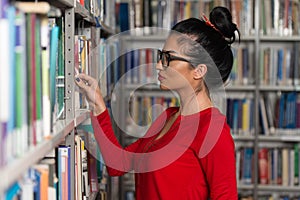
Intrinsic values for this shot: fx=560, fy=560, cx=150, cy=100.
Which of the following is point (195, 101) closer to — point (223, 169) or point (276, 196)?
point (223, 169)

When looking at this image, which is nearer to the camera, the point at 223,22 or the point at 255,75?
the point at 223,22

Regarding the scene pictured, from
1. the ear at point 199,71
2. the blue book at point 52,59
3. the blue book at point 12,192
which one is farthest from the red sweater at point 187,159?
the blue book at point 12,192

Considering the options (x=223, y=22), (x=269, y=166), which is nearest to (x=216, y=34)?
(x=223, y=22)

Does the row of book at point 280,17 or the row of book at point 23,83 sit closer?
the row of book at point 23,83

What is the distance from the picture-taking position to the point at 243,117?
150 inches

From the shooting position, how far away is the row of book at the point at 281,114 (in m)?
3.75

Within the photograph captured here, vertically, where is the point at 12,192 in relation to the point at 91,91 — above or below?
below

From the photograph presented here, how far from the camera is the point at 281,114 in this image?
378cm

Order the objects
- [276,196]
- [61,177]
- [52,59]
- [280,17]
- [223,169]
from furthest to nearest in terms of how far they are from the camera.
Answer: [276,196] → [280,17] → [223,169] → [61,177] → [52,59]

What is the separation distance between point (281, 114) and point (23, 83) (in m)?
2.96

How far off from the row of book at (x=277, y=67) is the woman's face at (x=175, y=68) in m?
1.91

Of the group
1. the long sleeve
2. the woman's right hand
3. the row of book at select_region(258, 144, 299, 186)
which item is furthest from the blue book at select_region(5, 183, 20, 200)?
the row of book at select_region(258, 144, 299, 186)

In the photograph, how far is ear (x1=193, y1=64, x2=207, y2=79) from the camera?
196cm

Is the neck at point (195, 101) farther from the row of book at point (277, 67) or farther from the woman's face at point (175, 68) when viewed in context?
the row of book at point (277, 67)
